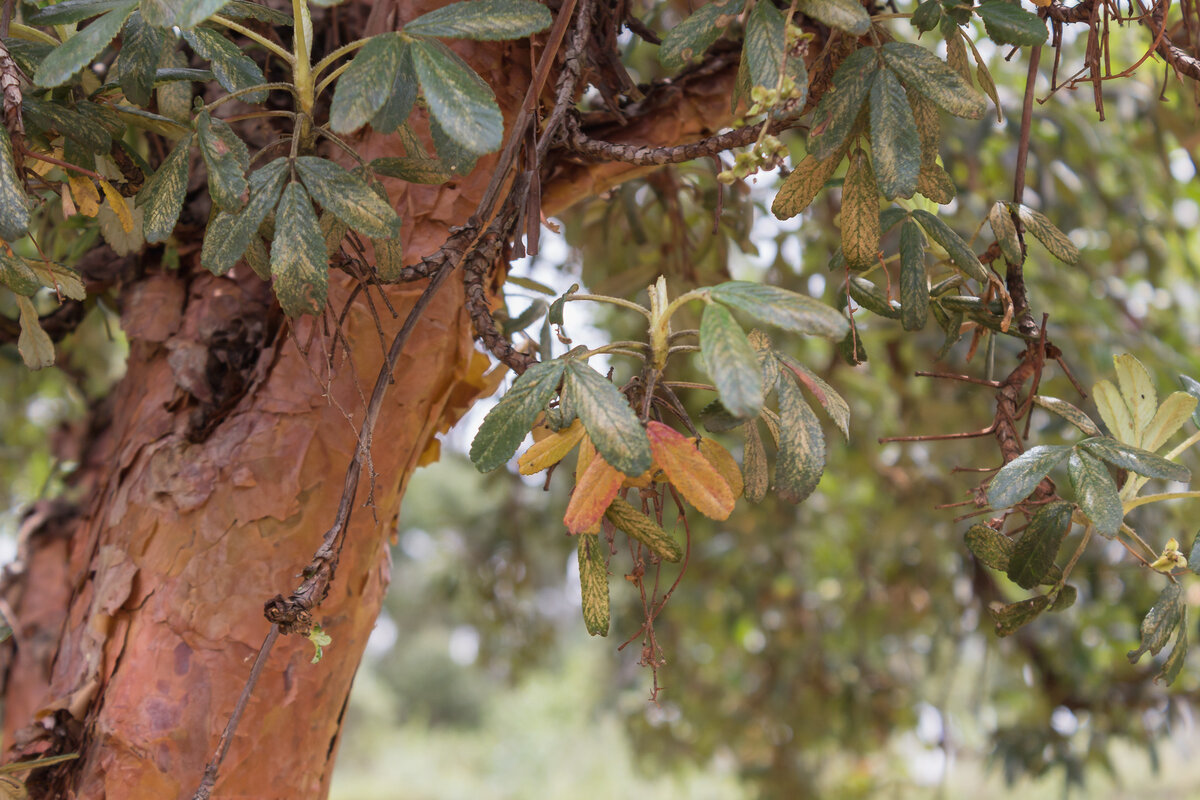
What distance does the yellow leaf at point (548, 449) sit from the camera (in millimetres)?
559

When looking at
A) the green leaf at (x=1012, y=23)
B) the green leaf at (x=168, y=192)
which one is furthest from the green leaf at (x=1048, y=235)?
the green leaf at (x=168, y=192)

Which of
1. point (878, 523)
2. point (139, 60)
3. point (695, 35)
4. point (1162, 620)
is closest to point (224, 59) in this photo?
point (139, 60)

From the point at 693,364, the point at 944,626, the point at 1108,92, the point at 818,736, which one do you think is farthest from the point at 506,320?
the point at 818,736

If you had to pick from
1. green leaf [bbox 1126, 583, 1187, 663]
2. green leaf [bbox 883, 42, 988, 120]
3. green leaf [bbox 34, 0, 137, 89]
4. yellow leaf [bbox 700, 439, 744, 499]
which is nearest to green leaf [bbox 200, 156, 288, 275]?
green leaf [bbox 34, 0, 137, 89]

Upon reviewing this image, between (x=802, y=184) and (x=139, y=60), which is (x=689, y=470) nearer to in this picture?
(x=802, y=184)

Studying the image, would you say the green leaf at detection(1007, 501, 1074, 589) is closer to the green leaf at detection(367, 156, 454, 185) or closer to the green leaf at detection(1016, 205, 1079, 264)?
the green leaf at detection(1016, 205, 1079, 264)

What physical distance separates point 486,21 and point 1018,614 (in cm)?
59

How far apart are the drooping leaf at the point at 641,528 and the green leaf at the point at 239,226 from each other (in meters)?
0.29

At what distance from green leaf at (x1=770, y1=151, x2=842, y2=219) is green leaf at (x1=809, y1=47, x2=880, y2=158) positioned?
4cm

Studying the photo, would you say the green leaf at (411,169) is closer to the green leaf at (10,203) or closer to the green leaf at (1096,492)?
the green leaf at (10,203)

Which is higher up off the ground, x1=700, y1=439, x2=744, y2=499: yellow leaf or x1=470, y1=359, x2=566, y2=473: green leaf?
x1=470, y1=359, x2=566, y2=473: green leaf

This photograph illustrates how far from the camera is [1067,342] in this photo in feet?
5.73

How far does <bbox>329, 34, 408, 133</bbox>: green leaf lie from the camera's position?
1.59ft

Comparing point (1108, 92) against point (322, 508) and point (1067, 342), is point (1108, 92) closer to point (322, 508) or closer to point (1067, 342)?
point (1067, 342)
